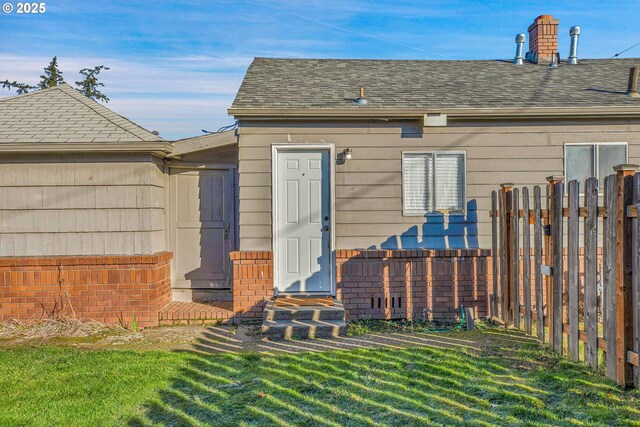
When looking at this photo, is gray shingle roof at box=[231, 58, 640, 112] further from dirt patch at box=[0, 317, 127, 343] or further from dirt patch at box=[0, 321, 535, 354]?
dirt patch at box=[0, 317, 127, 343]

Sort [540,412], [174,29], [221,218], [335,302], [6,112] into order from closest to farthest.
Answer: [540,412], [335,302], [6,112], [221,218], [174,29]

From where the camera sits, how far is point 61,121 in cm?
804

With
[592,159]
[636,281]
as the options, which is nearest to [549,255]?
[636,281]

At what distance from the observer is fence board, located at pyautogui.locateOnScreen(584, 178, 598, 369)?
183 inches

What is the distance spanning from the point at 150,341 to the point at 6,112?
4.58 metres

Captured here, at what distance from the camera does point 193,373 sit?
17.0ft

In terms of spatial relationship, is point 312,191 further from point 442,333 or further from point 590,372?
point 590,372

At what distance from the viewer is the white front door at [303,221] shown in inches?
315

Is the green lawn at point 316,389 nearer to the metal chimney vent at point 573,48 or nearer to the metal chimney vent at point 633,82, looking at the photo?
the metal chimney vent at point 633,82

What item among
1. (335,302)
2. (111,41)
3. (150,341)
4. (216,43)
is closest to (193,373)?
(150,341)

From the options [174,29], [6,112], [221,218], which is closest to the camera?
[6,112]

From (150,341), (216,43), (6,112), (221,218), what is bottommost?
(150,341)

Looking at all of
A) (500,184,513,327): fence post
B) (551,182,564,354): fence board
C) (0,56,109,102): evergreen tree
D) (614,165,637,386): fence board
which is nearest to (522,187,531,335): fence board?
(551,182,564,354): fence board

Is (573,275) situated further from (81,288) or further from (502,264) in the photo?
(81,288)
